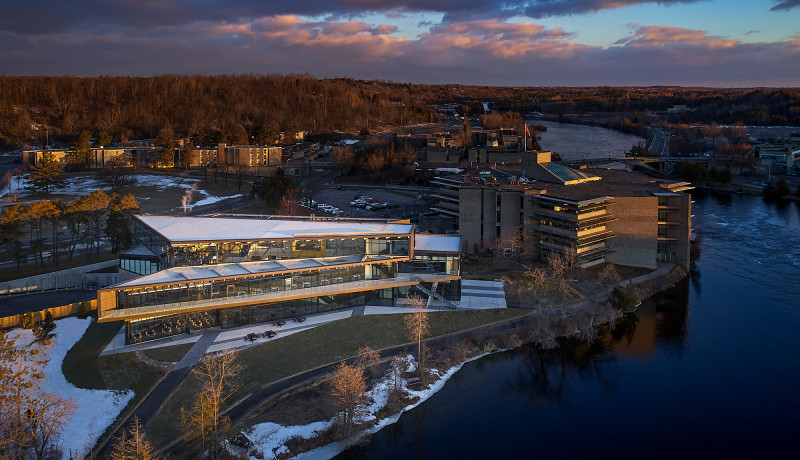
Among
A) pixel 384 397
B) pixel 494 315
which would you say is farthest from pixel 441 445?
pixel 494 315

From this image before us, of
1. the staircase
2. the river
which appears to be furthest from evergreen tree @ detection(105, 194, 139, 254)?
the river

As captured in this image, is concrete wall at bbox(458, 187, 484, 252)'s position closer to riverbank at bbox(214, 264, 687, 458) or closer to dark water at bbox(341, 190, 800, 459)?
riverbank at bbox(214, 264, 687, 458)

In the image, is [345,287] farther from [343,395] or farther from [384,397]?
[343,395]

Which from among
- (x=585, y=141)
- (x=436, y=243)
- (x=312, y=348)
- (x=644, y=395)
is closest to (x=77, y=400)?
(x=312, y=348)

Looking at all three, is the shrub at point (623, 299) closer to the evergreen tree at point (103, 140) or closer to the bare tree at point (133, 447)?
the bare tree at point (133, 447)

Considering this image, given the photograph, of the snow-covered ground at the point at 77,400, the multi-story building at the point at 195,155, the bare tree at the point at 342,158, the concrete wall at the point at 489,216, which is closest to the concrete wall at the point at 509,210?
the concrete wall at the point at 489,216
